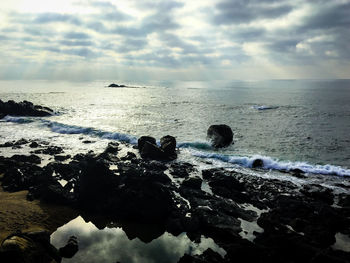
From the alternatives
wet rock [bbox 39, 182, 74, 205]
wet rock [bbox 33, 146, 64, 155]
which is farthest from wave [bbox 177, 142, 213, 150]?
wet rock [bbox 39, 182, 74, 205]

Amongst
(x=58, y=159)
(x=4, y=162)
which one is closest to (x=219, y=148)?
(x=58, y=159)

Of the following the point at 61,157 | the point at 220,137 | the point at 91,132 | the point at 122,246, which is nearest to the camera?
the point at 122,246

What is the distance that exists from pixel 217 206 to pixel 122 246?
6.02 metres

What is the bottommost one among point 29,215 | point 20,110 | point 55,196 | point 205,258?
point 205,258

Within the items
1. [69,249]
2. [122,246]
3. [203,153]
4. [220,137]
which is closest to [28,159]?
[69,249]

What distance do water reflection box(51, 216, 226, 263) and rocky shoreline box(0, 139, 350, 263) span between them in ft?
1.63

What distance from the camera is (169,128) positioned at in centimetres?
4422

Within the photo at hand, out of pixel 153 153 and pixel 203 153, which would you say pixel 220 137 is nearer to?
pixel 203 153

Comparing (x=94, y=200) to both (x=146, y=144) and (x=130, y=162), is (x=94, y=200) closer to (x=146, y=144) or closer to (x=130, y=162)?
(x=130, y=162)

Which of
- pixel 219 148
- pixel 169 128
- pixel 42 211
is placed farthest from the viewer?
pixel 169 128

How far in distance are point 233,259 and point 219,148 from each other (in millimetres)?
21235

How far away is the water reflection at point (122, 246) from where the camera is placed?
420 inches

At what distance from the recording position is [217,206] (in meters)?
14.9

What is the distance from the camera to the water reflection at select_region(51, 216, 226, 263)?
10672 mm
